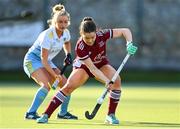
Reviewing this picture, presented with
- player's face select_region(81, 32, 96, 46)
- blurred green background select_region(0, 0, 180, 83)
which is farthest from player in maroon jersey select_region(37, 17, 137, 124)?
blurred green background select_region(0, 0, 180, 83)

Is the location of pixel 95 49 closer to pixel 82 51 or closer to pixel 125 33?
pixel 82 51

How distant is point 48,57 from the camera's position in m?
9.26

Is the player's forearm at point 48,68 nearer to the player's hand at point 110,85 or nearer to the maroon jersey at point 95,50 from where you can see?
the maroon jersey at point 95,50

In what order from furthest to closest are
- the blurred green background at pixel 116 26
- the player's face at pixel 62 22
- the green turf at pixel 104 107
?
the blurred green background at pixel 116 26 < the player's face at pixel 62 22 < the green turf at pixel 104 107

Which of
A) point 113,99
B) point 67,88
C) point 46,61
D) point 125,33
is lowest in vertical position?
point 113,99

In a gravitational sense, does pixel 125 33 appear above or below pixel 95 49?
above

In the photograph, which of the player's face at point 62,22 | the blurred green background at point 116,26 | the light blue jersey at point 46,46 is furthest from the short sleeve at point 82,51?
the blurred green background at point 116,26

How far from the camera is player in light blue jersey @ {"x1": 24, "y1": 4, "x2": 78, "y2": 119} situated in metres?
8.98

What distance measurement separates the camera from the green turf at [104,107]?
8.53 meters

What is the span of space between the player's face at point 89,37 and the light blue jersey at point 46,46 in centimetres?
69

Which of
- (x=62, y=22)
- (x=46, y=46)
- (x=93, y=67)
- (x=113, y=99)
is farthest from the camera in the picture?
(x=46, y=46)

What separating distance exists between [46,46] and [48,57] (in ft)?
0.77

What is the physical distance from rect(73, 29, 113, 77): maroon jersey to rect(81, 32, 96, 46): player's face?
0.08 meters

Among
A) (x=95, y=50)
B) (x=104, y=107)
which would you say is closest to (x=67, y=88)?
(x=95, y=50)
